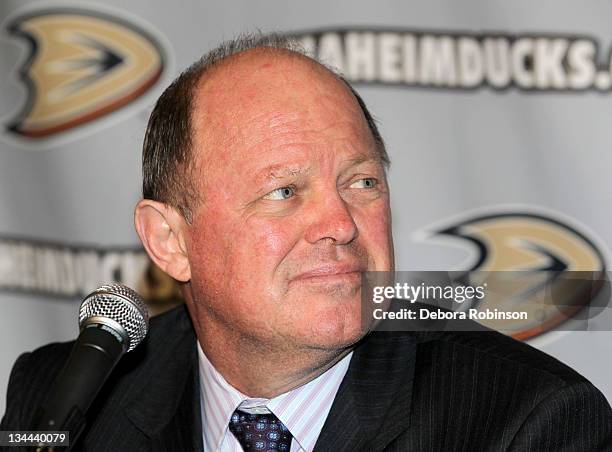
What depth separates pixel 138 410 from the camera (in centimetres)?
255

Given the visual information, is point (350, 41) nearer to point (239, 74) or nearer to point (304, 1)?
point (304, 1)

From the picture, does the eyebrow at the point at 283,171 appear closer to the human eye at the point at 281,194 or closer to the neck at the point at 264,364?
the human eye at the point at 281,194

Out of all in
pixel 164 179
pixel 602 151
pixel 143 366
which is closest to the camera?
pixel 164 179

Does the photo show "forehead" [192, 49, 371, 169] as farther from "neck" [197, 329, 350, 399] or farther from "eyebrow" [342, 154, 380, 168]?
"neck" [197, 329, 350, 399]

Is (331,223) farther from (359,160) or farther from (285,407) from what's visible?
(285,407)

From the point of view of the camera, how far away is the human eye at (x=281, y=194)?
87.2 inches

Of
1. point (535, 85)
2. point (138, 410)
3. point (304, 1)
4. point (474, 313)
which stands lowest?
point (138, 410)

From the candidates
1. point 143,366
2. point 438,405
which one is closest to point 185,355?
point 143,366

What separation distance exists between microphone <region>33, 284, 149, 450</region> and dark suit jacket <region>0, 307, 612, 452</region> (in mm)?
687

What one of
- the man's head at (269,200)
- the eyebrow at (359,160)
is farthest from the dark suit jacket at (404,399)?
the eyebrow at (359,160)

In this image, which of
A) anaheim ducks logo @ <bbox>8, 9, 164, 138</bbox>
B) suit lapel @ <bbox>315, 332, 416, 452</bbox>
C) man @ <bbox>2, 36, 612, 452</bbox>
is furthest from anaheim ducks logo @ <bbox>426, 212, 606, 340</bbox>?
anaheim ducks logo @ <bbox>8, 9, 164, 138</bbox>

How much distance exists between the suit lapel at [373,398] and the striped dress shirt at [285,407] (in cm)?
3

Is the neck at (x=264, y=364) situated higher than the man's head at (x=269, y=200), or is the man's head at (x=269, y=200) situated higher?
the man's head at (x=269, y=200)

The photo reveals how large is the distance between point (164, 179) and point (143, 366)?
0.55m
